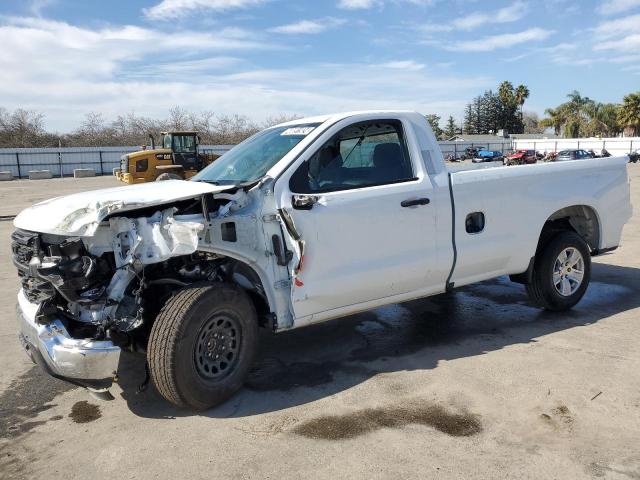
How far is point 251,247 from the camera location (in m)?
4.07

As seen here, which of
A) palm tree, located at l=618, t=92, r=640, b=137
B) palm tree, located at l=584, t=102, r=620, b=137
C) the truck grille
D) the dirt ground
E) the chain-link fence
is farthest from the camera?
palm tree, located at l=584, t=102, r=620, b=137

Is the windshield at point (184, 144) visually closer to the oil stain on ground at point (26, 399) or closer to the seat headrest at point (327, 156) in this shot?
the oil stain on ground at point (26, 399)

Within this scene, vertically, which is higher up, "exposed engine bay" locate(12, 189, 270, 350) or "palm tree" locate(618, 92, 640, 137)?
"palm tree" locate(618, 92, 640, 137)

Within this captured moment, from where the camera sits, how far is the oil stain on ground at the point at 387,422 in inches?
142

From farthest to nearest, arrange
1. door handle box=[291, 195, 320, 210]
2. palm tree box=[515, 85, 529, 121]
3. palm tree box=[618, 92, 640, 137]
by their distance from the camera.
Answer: palm tree box=[515, 85, 529, 121] → palm tree box=[618, 92, 640, 137] → door handle box=[291, 195, 320, 210]

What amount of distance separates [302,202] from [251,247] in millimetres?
491

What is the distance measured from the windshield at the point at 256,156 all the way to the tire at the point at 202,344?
101cm

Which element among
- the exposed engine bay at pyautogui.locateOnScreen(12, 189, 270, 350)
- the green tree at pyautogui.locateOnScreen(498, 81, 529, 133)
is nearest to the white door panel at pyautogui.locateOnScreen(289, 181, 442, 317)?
the exposed engine bay at pyautogui.locateOnScreen(12, 189, 270, 350)

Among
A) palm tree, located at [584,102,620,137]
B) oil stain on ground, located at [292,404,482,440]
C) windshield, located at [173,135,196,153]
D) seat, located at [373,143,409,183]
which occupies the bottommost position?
oil stain on ground, located at [292,404,482,440]

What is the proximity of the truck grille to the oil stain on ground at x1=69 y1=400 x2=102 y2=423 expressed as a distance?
847 millimetres

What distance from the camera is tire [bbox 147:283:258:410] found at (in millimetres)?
3705

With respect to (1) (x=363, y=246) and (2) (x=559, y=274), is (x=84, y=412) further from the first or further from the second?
(2) (x=559, y=274)

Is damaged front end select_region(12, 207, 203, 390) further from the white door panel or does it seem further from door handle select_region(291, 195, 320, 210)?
the white door panel

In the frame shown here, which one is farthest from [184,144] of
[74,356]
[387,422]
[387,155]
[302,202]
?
[387,422]
